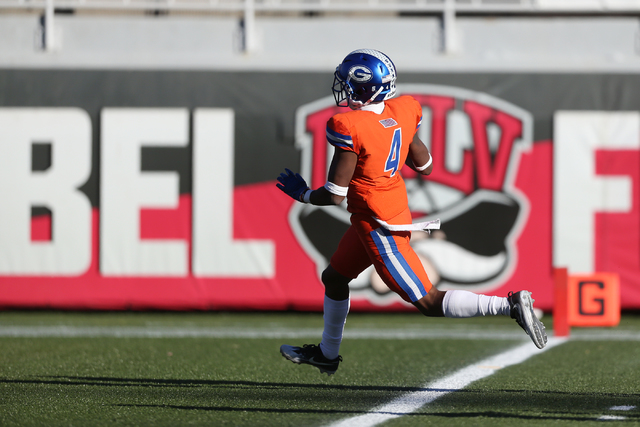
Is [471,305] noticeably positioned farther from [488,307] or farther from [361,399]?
[361,399]

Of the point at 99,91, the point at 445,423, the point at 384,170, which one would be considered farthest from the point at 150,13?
the point at 445,423

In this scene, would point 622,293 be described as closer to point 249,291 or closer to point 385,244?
point 249,291

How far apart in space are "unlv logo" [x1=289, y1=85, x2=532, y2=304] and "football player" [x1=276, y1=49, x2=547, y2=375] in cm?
438

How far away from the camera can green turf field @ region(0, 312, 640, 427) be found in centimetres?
367

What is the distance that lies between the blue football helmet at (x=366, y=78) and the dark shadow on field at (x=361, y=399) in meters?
1.51

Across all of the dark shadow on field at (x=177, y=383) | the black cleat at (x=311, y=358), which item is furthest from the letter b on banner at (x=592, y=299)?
the black cleat at (x=311, y=358)

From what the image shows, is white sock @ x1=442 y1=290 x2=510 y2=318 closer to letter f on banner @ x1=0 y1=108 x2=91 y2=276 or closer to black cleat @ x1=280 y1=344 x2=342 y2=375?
black cleat @ x1=280 y1=344 x2=342 y2=375

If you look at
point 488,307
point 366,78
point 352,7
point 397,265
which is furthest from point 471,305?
point 352,7

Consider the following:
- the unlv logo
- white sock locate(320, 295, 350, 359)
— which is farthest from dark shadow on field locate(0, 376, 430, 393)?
the unlv logo

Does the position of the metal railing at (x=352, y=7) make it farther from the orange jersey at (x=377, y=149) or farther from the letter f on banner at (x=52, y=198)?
the orange jersey at (x=377, y=149)

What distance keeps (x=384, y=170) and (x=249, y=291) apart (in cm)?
485

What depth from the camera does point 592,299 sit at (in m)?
6.53

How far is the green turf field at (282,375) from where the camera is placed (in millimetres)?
3669

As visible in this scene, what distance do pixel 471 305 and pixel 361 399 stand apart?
759mm
